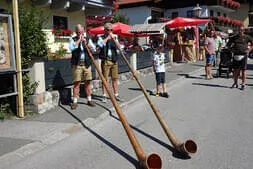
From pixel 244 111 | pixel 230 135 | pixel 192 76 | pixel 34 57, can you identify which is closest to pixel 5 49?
pixel 34 57

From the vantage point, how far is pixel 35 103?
7.21 meters

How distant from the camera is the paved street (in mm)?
4562

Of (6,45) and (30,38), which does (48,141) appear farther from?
(30,38)

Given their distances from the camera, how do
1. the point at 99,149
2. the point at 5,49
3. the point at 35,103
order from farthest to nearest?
the point at 35,103 → the point at 5,49 → the point at 99,149

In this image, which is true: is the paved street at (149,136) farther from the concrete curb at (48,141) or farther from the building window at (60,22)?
the building window at (60,22)

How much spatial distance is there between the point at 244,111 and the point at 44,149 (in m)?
4.48

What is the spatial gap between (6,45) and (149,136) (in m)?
A: 3.25

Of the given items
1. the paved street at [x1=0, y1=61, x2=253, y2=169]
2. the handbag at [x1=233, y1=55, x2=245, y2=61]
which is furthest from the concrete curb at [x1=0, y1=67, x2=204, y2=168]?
the handbag at [x1=233, y1=55, x2=245, y2=61]

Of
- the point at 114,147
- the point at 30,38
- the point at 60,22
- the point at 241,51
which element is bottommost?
the point at 114,147

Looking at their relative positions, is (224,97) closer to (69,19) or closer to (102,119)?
(102,119)

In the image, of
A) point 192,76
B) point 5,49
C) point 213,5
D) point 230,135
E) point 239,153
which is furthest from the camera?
point 213,5

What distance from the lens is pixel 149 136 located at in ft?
18.7

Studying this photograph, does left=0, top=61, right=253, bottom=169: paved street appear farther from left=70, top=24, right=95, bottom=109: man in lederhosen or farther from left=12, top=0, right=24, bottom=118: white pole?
left=70, top=24, right=95, bottom=109: man in lederhosen

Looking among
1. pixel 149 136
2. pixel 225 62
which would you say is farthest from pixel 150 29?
pixel 149 136
